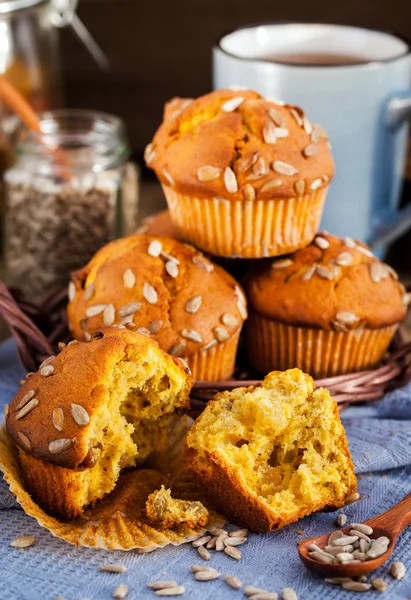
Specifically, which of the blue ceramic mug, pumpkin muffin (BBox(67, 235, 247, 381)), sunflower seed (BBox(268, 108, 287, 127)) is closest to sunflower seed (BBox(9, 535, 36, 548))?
pumpkin muffin (BBox(67, 235, 247, 381))

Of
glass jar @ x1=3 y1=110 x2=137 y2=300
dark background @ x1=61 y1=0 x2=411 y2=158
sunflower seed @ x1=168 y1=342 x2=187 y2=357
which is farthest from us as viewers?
dark background @ x1=61 y1=0 x2=411 y2=158

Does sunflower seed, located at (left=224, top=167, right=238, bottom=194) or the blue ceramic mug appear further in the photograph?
the blue ceramic mug

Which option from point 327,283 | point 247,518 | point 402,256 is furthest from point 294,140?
point 402,256

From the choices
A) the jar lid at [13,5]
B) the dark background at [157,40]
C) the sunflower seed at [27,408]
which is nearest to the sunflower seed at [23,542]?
the sunflower seed at [27,408]

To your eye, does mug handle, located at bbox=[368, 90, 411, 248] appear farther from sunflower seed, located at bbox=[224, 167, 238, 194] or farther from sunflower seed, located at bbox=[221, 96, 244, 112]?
sunflower seed, located at bbox=[224, 167, 238, 194]

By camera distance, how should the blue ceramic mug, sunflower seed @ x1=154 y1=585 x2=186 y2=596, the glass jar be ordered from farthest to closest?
the glass jar → the blue ceramic mug → sunflower seed @ x1=154 y1=585 x2=186 y2=596

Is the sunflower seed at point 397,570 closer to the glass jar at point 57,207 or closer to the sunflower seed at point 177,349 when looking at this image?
the sunflower seed at point 177,349

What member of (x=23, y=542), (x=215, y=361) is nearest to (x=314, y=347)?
(x=215, y=361)
